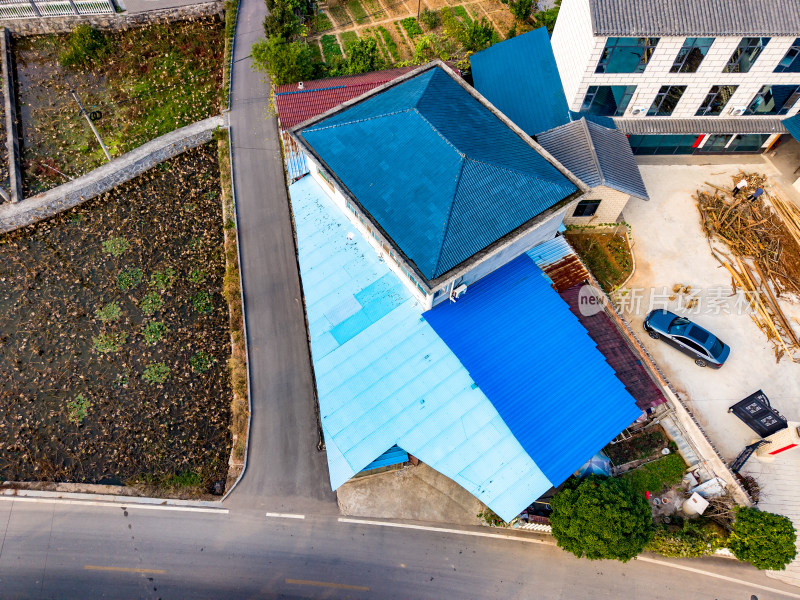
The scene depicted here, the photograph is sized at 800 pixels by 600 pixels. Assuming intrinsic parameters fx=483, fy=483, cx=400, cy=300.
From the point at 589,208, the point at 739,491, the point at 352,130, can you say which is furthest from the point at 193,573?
the point at 589,208

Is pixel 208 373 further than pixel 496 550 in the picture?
Yes

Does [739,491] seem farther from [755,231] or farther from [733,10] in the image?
[733,10]

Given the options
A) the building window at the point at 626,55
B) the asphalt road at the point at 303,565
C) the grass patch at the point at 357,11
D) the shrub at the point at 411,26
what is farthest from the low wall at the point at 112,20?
the asphalt road at the point at 303,565

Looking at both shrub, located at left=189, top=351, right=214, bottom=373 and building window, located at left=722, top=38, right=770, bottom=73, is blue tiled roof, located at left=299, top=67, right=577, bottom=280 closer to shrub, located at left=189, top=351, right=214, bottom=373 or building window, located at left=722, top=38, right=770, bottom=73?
shrub, located at left=189, top=351, right=214, bottom=373

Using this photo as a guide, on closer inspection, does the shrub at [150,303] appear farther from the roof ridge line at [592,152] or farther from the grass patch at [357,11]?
the grass patch at [357,11]

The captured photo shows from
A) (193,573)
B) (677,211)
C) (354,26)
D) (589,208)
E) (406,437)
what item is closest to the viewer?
(406,437)
